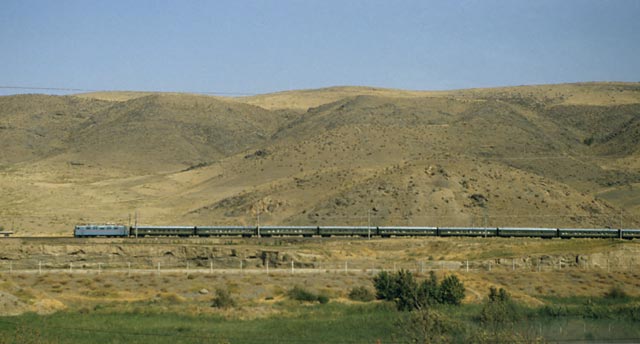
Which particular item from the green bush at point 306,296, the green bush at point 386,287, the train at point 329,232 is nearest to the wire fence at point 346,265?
the green bush at point 386,287

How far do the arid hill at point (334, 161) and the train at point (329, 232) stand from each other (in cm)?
918

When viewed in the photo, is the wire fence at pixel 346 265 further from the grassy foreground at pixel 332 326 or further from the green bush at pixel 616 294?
the grassy foreground at pixel 332 326

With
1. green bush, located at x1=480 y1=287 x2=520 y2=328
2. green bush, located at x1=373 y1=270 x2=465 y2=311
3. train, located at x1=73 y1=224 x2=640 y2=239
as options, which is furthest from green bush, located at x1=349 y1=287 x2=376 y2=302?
train, located at x1=73 y1=224 x2=640 y2=239

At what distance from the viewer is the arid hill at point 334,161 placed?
97750 millimetres

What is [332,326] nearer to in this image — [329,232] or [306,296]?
[306,296]

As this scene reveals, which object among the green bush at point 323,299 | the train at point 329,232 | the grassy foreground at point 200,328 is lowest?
the grassy foreground at point 200,328

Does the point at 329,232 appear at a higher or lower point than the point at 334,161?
lower

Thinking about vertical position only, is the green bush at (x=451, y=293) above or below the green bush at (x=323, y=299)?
above

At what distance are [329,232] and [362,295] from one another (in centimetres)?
3255

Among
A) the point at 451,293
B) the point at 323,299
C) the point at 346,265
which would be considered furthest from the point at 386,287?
the point at 346,265

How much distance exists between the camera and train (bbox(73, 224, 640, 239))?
7850 centimetres

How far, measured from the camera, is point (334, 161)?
123125 millimetres

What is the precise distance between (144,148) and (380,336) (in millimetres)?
127962

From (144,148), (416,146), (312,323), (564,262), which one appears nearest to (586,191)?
(416,146)
